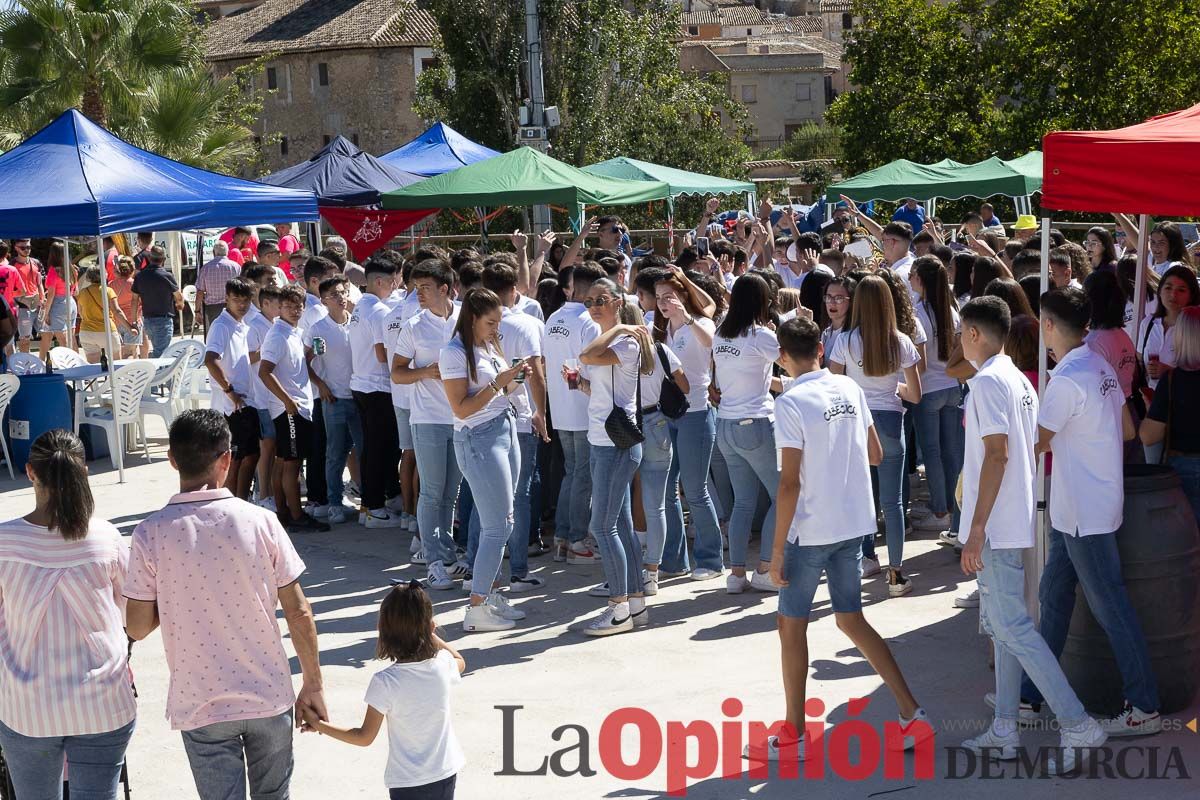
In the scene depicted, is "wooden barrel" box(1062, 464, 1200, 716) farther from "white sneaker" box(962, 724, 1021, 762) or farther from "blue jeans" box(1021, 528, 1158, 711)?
"white sneaker" box(962, 724, 1021, 762)

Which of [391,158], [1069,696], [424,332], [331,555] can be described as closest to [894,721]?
[1069,696]

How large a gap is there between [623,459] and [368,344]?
291cm

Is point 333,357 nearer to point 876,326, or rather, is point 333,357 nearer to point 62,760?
point 876,326

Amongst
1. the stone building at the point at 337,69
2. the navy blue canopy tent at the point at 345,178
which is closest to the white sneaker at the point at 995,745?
the navy blue canopy tent at the point at 345,178

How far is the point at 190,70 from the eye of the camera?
2944 cm

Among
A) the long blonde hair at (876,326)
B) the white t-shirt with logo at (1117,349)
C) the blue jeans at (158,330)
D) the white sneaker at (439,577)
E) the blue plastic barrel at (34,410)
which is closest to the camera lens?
the white t-shirt with logo at (1117,349)

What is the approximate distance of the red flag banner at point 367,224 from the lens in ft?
47.6

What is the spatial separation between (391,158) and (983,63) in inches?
724

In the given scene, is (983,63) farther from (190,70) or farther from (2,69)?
(2,69)

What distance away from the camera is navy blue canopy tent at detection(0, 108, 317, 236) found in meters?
10.5

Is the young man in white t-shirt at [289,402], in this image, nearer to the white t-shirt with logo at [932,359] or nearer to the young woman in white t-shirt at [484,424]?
the young woman in white t-shirt at [484,424]

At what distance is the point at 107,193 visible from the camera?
10758 mm

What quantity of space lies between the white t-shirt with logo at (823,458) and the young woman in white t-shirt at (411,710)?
5.33ft

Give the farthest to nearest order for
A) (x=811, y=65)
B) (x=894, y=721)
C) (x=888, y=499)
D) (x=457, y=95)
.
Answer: (x=811, y=65), (x=457, y=95), (x=888, y=499), (x=894, y=721)
